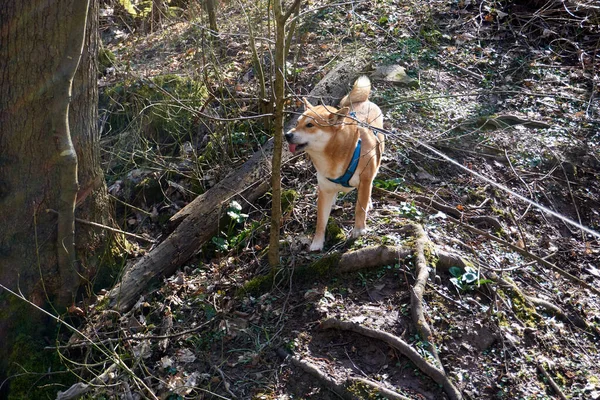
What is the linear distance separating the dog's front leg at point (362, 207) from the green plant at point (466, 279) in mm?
879

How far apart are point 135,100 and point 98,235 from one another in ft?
8.13

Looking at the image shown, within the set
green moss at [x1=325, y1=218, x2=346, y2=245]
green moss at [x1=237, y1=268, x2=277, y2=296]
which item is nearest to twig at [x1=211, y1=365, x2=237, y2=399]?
green moss at [x1=237, y1=268, x2=277, y2=296]

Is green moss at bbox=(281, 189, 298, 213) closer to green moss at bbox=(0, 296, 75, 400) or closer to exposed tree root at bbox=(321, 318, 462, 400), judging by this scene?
exposed tree root at bbox=(321, 318, 462, 400)

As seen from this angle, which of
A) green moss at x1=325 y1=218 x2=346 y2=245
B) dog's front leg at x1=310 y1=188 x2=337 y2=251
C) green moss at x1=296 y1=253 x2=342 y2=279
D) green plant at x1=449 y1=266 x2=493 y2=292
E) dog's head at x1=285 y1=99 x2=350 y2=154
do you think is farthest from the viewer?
green moss at x1=325 y1=218 x2=346 y2=245

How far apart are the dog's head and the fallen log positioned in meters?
0.24

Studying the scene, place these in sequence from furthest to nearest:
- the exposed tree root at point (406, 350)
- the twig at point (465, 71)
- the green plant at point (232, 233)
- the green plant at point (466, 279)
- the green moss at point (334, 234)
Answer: the twig at point (465, 71), the green plant at point (232, 233), the green moss at point (334, 234), the green plant at point (466, 279), the exposed tree root at point (406, 350)

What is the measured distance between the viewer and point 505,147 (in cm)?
645

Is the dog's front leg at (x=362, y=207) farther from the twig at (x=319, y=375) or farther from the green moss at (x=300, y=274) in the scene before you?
the twig at (x=319, y=375)

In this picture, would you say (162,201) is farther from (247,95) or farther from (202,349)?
(202,349)

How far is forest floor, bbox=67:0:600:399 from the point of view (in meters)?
4.15

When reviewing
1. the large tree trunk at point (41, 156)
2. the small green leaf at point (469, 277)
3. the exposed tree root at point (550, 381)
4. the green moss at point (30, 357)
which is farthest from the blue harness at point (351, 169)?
the green moss at point (30, 357)

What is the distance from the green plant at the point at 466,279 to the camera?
177 inches

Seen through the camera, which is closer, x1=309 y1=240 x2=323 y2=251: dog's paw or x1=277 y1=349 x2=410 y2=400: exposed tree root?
x1=277 y1=349 x2=410 y2=400: exposed tree root

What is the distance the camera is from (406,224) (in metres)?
5.06
